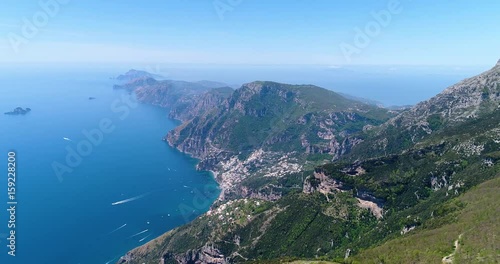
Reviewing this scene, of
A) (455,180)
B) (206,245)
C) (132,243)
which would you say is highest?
(455,180)

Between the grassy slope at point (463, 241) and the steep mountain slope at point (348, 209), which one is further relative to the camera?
the steep mountain slope at point (348, 209)

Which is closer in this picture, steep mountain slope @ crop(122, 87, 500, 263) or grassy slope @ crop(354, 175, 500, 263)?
grassy slope @ crop(354, 175, 500, 263)

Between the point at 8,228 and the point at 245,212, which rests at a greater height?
the point at 245,212

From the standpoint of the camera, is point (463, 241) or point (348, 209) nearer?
point (463, 241)

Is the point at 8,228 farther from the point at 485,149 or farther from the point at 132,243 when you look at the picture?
the point at 485,149

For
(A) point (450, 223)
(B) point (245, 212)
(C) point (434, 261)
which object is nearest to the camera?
(C) point (434, 261)

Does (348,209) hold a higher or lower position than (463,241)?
lower

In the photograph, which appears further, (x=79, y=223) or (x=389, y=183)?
(x=79, y=223)

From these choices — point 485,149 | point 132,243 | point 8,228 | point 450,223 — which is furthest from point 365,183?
point 8,228
